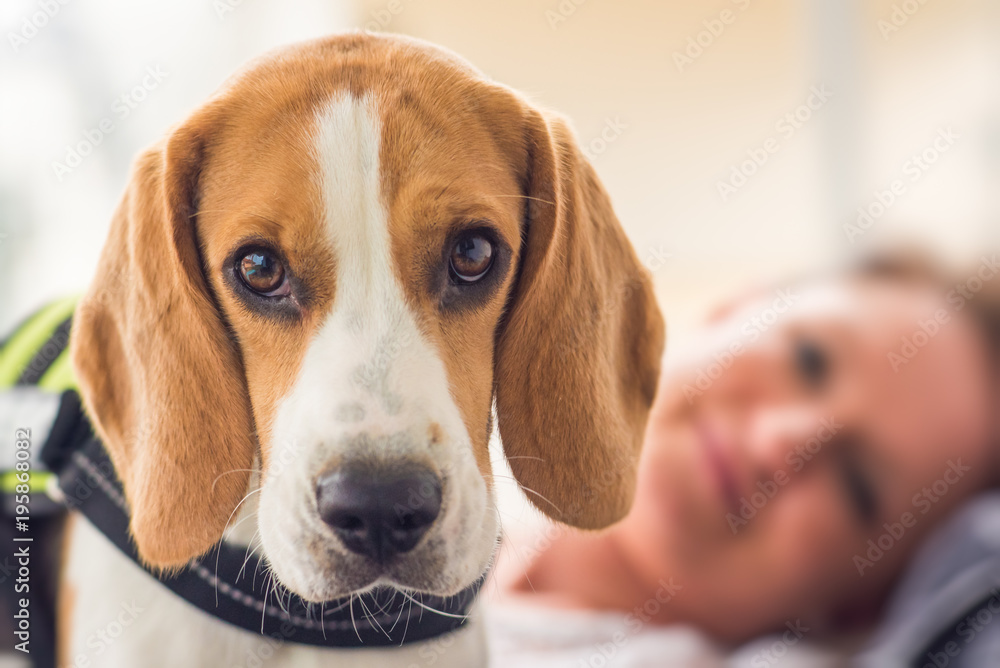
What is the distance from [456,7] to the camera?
3.32m

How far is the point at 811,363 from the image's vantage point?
112 inches

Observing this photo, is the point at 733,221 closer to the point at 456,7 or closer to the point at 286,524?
the point at 456,7

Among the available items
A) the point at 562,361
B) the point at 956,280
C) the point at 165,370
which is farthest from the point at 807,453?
the point at 165,370

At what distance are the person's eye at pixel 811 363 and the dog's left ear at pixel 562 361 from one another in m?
1.71

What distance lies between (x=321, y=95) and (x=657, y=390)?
0.74 m

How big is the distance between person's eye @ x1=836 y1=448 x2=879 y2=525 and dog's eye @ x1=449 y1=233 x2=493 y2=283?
2049 millimetres

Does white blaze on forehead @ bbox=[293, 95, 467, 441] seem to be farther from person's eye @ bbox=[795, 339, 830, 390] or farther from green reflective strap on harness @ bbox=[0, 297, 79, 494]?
person's eye @ bbox=[795, 339, 830, 390]

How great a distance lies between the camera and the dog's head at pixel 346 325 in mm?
978

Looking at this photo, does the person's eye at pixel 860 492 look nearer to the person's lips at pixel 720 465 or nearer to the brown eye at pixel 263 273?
the person's lips at pixel 720 465

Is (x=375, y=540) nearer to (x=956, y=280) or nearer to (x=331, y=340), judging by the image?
(x=331, y=340)

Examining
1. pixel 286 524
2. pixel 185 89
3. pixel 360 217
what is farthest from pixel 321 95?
pixel 185 89

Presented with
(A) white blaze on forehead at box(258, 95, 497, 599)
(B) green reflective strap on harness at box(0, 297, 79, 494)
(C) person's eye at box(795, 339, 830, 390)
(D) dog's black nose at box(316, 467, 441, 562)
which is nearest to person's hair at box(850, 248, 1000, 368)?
(C) person's eye at box(795, 339, 830, 390)

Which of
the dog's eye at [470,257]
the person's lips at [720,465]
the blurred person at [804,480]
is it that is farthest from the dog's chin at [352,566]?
the person's lips at [720,465]

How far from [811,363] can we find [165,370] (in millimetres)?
2369
